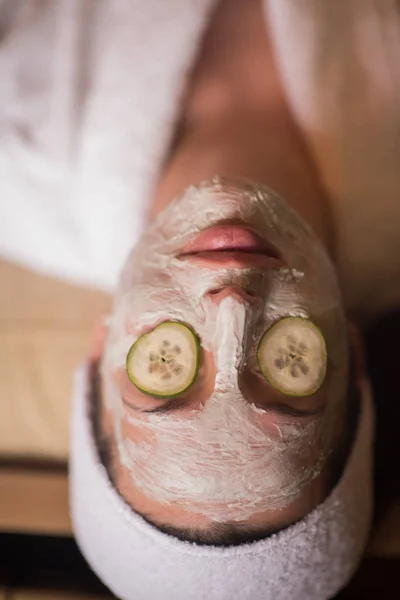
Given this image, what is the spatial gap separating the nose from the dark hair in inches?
8.2

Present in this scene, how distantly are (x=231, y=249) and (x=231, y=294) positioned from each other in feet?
0.21

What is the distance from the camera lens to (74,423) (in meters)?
0.75

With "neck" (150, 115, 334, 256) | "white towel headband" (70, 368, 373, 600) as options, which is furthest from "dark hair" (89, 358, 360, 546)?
"neck" (150, 115, 334, 256)

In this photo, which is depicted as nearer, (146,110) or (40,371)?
(146,110)

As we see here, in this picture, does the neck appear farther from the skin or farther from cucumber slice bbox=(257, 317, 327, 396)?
cucumber slice bbox=(257, 317, 327, 396)

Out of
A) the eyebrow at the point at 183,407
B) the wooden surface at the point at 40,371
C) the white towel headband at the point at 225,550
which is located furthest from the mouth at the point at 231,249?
the wooden surface at the point at 40,371

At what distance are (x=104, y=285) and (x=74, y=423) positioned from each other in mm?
284

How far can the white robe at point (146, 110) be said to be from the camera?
84 centimetres

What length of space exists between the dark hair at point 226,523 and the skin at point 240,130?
2 cm

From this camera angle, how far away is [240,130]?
831 millimetres

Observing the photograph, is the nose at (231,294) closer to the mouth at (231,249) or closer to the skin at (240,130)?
the mouth at (231,249)

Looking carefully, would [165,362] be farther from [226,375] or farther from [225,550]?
[225,550]

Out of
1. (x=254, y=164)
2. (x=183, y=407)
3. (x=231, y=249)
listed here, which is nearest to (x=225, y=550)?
(x=183, y=407)

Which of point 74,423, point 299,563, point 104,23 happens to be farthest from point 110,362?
point 104,23
